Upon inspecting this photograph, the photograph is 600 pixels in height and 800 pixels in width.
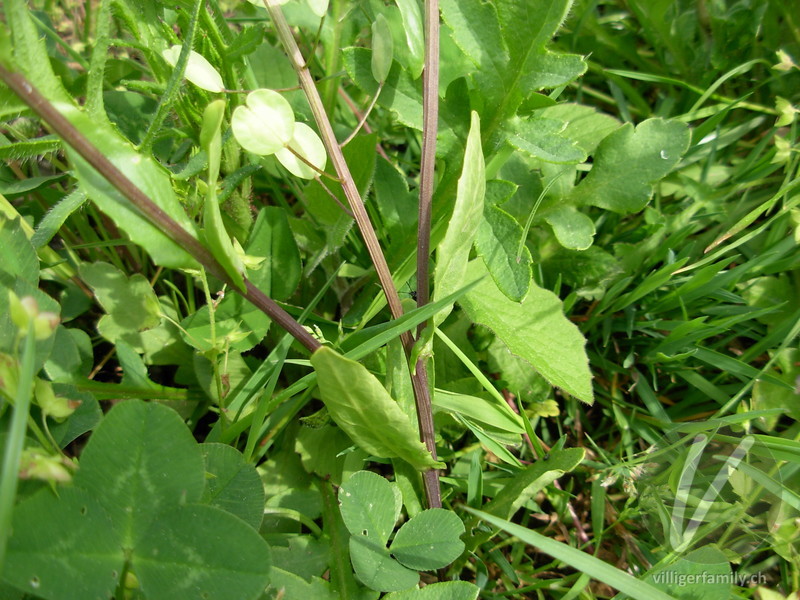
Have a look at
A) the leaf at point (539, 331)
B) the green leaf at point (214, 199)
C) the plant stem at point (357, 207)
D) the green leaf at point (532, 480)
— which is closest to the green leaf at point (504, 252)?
the leaf at point (539, 331)

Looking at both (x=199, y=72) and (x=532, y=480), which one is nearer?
(x=199, y=72)

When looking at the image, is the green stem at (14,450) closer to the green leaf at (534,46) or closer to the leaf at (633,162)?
the green leaf at (534,46)

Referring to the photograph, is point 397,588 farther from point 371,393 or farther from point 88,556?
point 88,556

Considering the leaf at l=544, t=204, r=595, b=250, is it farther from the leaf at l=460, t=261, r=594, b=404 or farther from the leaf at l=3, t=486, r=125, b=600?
the leaf at l=3, t=486, r=125, b=600

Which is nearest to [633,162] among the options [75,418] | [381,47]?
[381,47]

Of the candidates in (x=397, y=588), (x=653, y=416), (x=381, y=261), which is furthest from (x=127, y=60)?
(x=653, y=416)

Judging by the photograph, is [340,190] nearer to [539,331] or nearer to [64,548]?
[539,331]
